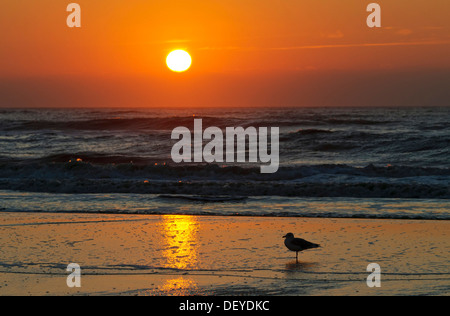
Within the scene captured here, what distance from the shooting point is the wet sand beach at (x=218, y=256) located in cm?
664

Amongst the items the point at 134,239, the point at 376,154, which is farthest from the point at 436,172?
the point at 134,239

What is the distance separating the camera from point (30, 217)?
38.4ft

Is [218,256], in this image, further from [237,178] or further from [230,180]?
[237,178]

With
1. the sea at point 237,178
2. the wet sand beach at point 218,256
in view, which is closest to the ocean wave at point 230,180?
the sea at point 237,178

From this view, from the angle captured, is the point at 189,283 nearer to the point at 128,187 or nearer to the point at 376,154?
the point at 128,187

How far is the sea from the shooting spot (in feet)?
43.7

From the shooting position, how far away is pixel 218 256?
813 centimetres

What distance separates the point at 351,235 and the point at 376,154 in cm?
1991

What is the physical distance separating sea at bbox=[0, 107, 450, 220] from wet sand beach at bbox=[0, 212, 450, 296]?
5.35 ft

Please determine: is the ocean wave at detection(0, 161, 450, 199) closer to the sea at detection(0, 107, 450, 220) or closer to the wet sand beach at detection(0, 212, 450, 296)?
the sea at detection(0, 107, 450, 220)

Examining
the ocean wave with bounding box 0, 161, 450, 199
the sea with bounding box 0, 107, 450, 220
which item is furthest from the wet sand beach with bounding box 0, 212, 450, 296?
the ocean wave with bounding box 0, 161, 450, 199

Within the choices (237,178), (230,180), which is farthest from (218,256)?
(237,178)

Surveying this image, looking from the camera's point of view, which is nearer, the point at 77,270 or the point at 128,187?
the point at 77,270

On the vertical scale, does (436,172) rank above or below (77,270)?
above
